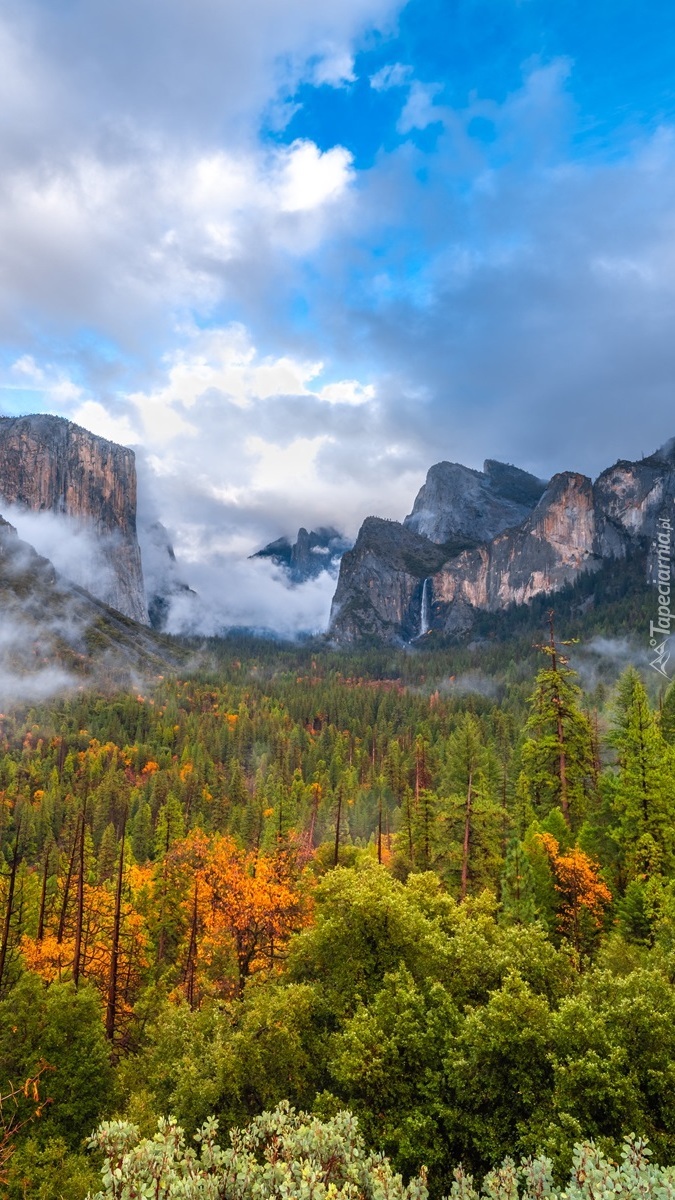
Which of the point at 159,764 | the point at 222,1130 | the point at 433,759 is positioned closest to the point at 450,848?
the point at 222,1130

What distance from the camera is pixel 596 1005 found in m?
14.5

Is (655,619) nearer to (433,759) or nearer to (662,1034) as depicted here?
(433,759)

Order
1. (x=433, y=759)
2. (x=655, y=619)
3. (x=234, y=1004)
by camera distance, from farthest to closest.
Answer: (x=655, y=619)
(x=433, y=759)
(x=234, y=1004)

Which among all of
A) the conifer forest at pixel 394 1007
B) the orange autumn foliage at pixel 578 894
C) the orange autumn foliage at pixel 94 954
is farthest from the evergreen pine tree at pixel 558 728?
the orange autumn foliage at pixel 94 954

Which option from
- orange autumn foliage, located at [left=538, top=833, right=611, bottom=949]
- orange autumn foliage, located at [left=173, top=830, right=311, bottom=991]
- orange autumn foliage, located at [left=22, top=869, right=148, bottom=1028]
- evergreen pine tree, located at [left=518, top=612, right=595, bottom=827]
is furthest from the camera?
orange autumn foliage, located at [left=22, top=869, right=148, bottom=1028]

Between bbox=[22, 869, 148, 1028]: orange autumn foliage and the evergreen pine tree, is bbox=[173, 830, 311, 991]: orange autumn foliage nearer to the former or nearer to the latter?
bbox=[22, 869, 148, 1028]: orange autumn foliage

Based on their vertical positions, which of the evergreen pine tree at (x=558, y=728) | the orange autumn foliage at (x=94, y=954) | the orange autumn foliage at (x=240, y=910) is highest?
the evergreen pine tree at (x=558, y=728)

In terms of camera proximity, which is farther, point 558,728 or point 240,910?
point 558,728

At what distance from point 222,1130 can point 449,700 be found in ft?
525

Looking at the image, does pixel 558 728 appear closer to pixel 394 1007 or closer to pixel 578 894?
pixel 578 894

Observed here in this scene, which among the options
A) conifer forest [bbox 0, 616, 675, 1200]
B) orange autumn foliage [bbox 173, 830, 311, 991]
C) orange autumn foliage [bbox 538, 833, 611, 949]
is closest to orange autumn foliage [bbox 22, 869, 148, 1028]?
conifer forest [bbox 0, 616, 675, 1200]

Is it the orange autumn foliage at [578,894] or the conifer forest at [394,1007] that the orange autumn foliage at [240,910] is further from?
the orange autumn foliage at [578,894]

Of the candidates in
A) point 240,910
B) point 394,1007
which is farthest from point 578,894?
point 240,910

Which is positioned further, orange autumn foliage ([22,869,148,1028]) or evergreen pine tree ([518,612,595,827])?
orange autumn foliage ([22,869,148,1028])
